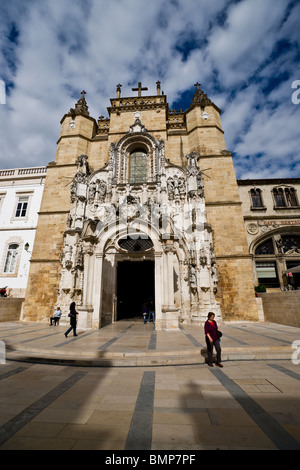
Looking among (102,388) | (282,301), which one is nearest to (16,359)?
(102,388)

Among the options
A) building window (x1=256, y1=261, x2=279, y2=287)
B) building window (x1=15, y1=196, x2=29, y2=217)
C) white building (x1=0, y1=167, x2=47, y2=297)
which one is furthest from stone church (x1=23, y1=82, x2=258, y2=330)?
building window (x1=256, y1=261, x2=279, y2=287)

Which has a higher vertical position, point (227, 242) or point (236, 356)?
point (227, 242)

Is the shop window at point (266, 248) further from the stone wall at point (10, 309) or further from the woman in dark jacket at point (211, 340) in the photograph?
the stone wall at point (10, 309)

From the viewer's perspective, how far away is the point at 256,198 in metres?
21.1

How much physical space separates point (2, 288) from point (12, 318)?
3134 millimetres

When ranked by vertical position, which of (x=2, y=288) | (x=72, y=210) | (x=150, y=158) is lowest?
(x=2, y=288)

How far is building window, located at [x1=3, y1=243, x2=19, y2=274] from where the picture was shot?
1627 centimetres

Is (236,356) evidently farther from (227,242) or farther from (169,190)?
(169,190)

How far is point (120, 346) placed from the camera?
6.65m

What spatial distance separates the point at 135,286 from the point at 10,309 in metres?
9.21

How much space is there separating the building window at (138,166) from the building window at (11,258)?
36.8 feet

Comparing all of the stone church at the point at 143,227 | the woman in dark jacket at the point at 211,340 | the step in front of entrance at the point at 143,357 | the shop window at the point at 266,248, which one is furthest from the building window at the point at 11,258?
the shop window at the point at 266,248
